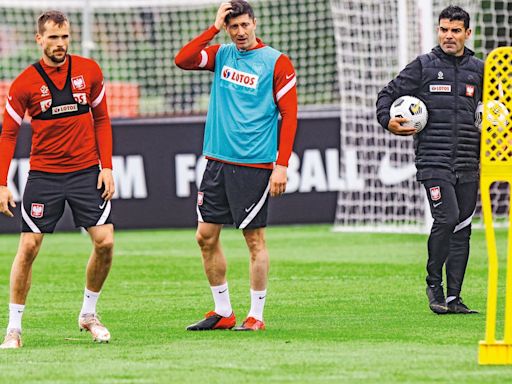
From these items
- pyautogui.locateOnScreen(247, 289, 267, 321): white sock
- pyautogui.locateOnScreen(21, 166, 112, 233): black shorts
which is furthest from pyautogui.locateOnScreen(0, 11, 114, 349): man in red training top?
pyautogui.locateOnScreen(247, 289, 267, 321): white sock

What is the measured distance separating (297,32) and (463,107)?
13844 millimetres

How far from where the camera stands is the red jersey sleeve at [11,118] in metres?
8.15

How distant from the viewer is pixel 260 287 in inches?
345

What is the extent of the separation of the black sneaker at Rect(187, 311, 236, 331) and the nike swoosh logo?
29.4ft

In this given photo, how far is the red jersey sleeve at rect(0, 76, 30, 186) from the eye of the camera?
815 centimetres

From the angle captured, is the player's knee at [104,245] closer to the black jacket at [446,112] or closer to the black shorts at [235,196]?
the black shorts at [235,196]

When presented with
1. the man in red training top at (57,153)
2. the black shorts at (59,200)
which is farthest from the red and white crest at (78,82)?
the black shorts at (59,200)

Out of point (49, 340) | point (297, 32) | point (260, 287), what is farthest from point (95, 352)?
point (297, 32)

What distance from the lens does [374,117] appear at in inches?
712

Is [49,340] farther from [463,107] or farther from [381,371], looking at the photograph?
[463,107]

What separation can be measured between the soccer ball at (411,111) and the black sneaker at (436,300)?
3.61 ft

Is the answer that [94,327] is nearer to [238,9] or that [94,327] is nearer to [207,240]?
[207,240]

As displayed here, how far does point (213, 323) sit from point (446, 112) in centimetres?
222

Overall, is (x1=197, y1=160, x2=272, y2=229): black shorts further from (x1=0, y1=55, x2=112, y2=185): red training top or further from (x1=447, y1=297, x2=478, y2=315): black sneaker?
(x1=447, y1=297, x2=478, y2=315): black sneaker
